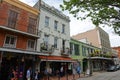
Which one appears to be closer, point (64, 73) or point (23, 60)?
point (23, 60)

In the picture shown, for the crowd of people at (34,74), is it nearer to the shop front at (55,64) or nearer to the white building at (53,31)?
the shop front at (55,64)

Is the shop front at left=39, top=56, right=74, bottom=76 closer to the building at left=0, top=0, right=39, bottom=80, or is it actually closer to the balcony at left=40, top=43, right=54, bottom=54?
the balcony at left=40, top=43, right=54, bottom=54

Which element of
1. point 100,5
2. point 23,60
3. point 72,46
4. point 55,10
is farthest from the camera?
point 72,46

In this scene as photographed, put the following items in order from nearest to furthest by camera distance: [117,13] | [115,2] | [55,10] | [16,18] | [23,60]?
[115,2]
[117,13]
[23,60]
[16,18]
[55,10]

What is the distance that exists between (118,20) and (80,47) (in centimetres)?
2004

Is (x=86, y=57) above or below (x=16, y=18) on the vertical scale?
below

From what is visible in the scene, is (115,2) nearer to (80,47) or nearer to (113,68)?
(80,47)

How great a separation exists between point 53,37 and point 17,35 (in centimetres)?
712

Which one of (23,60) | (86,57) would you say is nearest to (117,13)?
(23,60)

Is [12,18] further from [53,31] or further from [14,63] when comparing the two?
[53,31]

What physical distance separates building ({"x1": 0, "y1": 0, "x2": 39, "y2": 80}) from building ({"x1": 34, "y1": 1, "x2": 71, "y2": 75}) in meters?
1.59

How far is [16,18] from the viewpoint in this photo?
17.7 m

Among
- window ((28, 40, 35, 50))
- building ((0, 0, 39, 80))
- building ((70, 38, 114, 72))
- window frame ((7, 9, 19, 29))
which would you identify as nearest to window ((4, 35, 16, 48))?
building ((0, 0, 39, 80))

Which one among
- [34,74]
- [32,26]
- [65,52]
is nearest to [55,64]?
[65,52]
